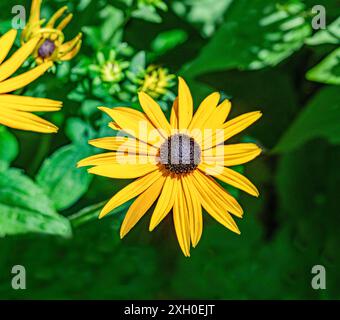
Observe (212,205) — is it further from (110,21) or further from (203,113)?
(110,21)

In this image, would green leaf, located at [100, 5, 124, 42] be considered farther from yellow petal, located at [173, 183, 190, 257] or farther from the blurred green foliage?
yellow petal, located at [173, 183, 190, 257]

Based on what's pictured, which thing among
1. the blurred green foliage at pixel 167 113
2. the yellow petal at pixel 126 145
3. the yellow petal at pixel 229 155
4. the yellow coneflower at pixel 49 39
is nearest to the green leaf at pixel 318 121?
the blurred green foliage at pixel 167 113

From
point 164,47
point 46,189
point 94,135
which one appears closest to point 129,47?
point 164,47

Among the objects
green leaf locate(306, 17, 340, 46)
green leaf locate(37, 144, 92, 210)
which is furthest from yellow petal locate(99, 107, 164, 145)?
green leaf locate(306, 17, 340, 46)

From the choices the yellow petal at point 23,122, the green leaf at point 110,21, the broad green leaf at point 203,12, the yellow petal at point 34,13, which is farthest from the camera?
the broad green leaf at point 203,12

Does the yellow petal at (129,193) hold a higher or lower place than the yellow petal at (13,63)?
lower

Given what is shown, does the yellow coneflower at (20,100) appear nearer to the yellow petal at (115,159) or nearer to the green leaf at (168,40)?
the yellow petal at (115,159)
